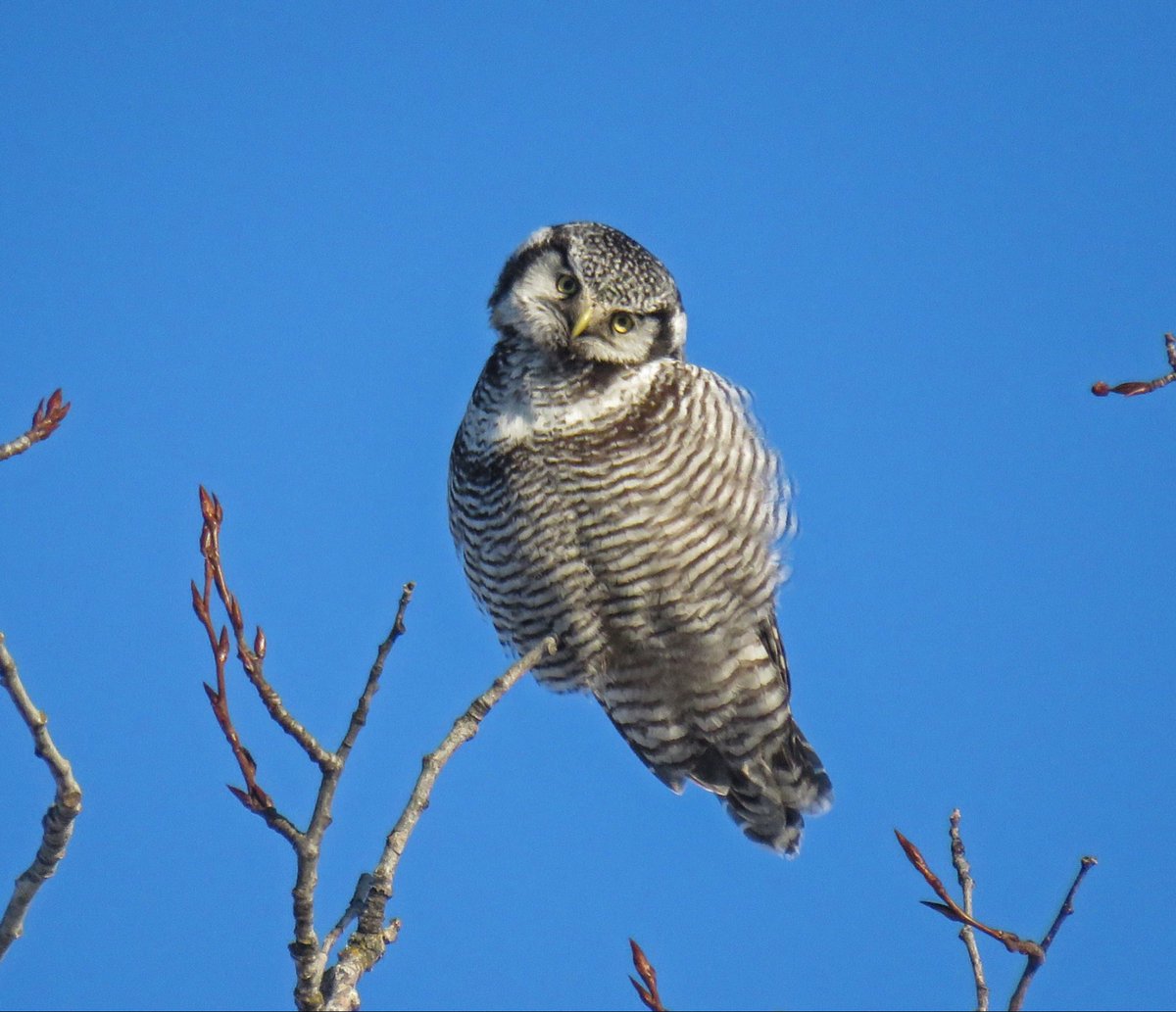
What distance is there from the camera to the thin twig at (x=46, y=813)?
100.0 inches

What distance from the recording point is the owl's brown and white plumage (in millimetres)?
5102

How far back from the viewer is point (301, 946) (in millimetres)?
2727

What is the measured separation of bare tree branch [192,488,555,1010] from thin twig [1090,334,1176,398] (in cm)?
147

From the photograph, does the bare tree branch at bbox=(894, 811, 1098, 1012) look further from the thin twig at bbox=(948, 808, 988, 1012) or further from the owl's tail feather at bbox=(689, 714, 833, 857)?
the owl's tail feather at bbox=(689, 714, 833, 857)

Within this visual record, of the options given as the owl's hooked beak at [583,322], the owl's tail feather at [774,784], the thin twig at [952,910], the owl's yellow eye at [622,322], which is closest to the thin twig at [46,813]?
the thin twig at [952,910]

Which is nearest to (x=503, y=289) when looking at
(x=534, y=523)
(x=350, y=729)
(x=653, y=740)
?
(x=534, y=523)

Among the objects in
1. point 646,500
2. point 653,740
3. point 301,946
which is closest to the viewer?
point 301,946

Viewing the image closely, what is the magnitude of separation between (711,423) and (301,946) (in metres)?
2.95

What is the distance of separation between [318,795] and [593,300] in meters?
2.83

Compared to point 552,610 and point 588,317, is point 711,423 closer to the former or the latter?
point 588,317

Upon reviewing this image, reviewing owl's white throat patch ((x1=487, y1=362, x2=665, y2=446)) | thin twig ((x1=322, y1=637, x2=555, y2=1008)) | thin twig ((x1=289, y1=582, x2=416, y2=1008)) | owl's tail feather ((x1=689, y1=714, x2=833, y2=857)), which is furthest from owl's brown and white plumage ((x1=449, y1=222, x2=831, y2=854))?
thin twig ((x1=289, y1=582, x2=416, y2=1008))

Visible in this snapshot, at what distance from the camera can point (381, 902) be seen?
3.00 meters

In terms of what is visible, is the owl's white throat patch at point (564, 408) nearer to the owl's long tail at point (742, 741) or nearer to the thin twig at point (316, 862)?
the owl's long tail at point (742, 741)

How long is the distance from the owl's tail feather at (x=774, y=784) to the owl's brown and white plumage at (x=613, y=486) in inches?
19.5
